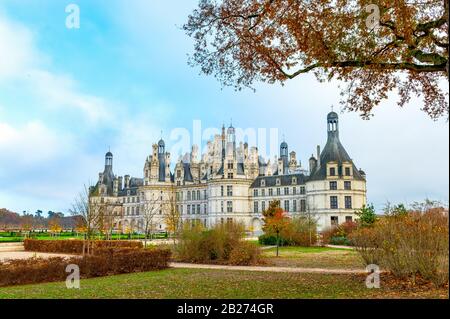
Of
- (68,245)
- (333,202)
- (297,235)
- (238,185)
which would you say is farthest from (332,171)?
(68,245)

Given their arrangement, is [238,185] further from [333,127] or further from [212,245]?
[212,245]

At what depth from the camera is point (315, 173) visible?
60.0 metres

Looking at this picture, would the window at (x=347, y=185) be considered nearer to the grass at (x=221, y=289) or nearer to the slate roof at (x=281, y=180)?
the slate roof at (x=281, y=180)

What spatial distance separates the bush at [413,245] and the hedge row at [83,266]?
29.1 ft

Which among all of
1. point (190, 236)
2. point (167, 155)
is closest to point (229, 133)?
point (167, 155)

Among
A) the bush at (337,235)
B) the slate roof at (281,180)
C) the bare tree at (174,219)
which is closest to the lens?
the bare tree at (174,219)

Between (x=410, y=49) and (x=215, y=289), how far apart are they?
7634 millimetres

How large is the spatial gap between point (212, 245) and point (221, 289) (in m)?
9.82

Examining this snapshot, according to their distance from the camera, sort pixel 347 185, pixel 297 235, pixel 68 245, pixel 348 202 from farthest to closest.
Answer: pixel 347 185 → pixel 348 202 → pixel 297 235 → pixel 68 245

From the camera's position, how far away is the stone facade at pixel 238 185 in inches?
2272

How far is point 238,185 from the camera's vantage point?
229 ft

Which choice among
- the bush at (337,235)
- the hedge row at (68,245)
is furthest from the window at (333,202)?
the hedge row at (68,245)
